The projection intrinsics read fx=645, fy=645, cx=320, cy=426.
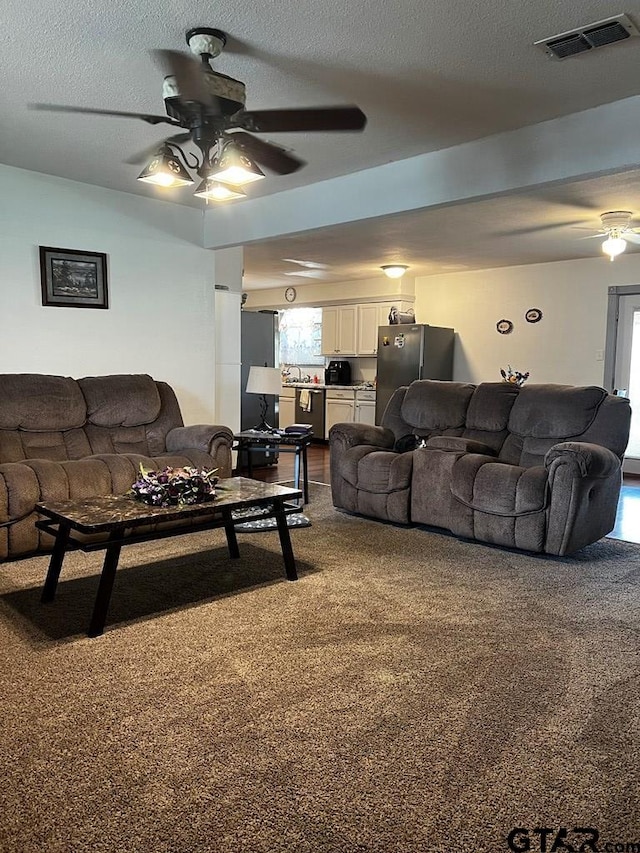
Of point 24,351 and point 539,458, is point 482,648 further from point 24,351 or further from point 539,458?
point 24,351

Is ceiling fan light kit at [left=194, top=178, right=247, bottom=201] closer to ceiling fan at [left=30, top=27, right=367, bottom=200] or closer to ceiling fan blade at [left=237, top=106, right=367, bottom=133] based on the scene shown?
ceiling fan at [left=30, top=27, right=367, bottom=200]

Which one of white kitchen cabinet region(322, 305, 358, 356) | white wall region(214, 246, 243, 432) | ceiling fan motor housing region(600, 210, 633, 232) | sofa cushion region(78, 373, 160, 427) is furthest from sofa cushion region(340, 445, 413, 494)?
white kitchen cabinet region(322, 305, 358, 356)

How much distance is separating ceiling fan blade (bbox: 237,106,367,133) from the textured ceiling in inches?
3.3

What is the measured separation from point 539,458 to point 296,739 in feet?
9.63

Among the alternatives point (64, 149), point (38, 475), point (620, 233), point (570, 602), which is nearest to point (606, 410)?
point (570, 602)

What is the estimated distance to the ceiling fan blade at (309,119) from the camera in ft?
9.49

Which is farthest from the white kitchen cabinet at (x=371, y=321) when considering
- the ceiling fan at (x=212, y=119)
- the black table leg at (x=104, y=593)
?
the black table leg at (x=104, y=593)

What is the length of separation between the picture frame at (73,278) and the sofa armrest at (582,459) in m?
3.42

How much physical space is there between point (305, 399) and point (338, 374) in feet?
1.87

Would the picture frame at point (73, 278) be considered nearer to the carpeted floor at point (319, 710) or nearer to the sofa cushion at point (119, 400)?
the sofa cushion at point (119, 400)

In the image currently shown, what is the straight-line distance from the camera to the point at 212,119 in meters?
2.49

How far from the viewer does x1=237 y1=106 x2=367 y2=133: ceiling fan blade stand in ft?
9.49

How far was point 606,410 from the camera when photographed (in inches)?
162

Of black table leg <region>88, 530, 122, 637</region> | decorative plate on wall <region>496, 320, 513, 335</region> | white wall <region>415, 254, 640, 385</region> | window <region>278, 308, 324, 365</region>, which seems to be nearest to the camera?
black table leg <region>88, 530, 122, 637</region>
